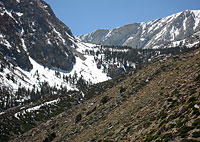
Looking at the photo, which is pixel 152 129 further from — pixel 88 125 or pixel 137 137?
pixel 88 125

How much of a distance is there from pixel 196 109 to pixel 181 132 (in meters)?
3.86

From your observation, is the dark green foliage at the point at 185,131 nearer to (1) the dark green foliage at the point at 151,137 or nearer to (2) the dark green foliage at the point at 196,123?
(2) the dark green foliage at the point at 196,123

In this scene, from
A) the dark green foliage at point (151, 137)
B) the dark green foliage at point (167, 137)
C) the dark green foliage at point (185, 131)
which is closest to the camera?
the dark green foliage at point (185, 131)

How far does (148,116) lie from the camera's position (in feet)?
107

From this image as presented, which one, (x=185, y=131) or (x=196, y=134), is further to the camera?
(x=185, y=131)

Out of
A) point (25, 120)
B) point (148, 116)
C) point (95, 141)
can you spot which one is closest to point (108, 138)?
point (95, 141)

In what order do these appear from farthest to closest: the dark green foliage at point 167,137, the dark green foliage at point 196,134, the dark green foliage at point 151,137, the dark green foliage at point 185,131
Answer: the dark green foliage at point 151,137 < the dark green foliage at point 167,137 < the dark green foliage at point 185,131 < the dark green foliage at point 196,134

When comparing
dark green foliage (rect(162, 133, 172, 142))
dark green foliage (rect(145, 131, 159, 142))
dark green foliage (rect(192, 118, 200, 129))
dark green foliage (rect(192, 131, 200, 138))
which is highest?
dark green foliage (rect(192, 118, 200, 129))

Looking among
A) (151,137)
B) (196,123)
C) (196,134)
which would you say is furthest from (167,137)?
(196,134)

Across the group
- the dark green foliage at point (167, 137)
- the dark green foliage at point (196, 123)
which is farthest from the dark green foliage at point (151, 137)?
the dark green foliage at point (196, 123)

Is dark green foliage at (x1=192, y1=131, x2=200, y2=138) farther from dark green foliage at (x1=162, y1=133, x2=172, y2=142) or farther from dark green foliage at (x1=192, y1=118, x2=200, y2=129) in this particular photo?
dark green foliage at (x1=162, y1=133, x2=172, y2=142)

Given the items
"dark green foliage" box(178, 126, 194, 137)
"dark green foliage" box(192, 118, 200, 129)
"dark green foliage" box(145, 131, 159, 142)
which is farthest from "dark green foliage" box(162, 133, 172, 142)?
"dark green foliage" box(192, 118, 200, 129)

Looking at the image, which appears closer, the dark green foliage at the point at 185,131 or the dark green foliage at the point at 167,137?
the dark green foliage at the point at 185,131

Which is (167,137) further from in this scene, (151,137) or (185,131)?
(151,137)
